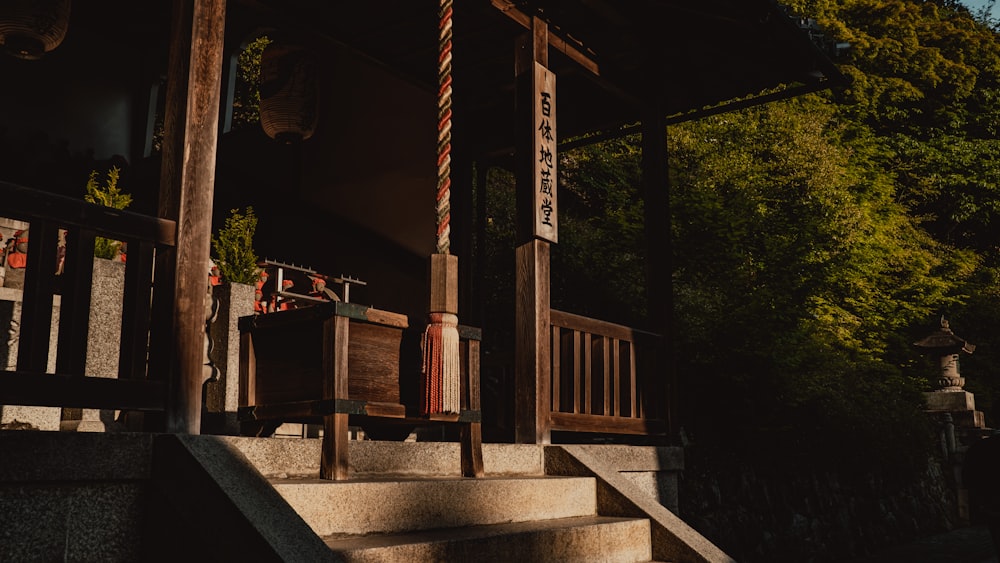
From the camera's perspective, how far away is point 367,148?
347 inches

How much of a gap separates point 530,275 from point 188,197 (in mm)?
2599

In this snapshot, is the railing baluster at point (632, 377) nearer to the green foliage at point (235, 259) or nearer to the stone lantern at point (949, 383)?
the green foliage at point (235, 259)

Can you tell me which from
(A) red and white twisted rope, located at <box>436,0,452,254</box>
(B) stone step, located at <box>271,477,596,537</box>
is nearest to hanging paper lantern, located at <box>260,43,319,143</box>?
(A) red and white twisted rope, located at <box>436,0,452,254</box>

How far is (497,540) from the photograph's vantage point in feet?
12.4

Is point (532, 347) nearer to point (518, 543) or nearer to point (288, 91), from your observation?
point (518, 543)

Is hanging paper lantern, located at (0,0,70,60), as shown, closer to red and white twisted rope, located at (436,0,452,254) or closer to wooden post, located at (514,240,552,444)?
red and white twisted rope, located at (436,0,452,254)

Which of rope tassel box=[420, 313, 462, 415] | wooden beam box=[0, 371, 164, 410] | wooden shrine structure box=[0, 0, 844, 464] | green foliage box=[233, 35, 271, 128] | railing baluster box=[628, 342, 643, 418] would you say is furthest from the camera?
green foliage box=[233, 35, 271, 128]

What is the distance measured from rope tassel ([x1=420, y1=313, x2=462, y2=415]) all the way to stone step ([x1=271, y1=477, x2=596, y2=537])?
357mm

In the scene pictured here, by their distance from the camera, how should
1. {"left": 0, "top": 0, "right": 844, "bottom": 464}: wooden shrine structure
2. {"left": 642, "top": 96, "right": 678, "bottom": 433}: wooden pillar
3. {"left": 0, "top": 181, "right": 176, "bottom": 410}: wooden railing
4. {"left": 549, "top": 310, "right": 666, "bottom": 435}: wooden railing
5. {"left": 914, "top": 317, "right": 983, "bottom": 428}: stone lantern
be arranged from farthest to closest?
{"left": 914, "top": 317, "right": 983, "bottom": 428}: stone lantern → {"left": 642, "top": 96, "right": 678, "bottom": 433}: wooden pillar → {"left": 549, "top": 310, "right": 666, "bottom": 435}: wooden railing → {"left": 0, "top": 0, "right": 844, "bottom": 464}: wooden shrine structure → {"left": 0, "top": 181, "right": 176, "bottom": 410}: wooden railing

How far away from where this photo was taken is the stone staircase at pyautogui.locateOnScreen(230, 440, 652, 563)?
11.6ft

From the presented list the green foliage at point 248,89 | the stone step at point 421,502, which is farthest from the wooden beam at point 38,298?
the green foliage at point 248,89

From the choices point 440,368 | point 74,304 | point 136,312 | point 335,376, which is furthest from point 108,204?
point 440,368

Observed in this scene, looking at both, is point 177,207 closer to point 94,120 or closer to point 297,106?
point 297,106

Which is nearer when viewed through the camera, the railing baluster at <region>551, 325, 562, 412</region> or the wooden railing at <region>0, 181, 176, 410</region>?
the wooden railing at <region>0, 181, 176, 410</region>
